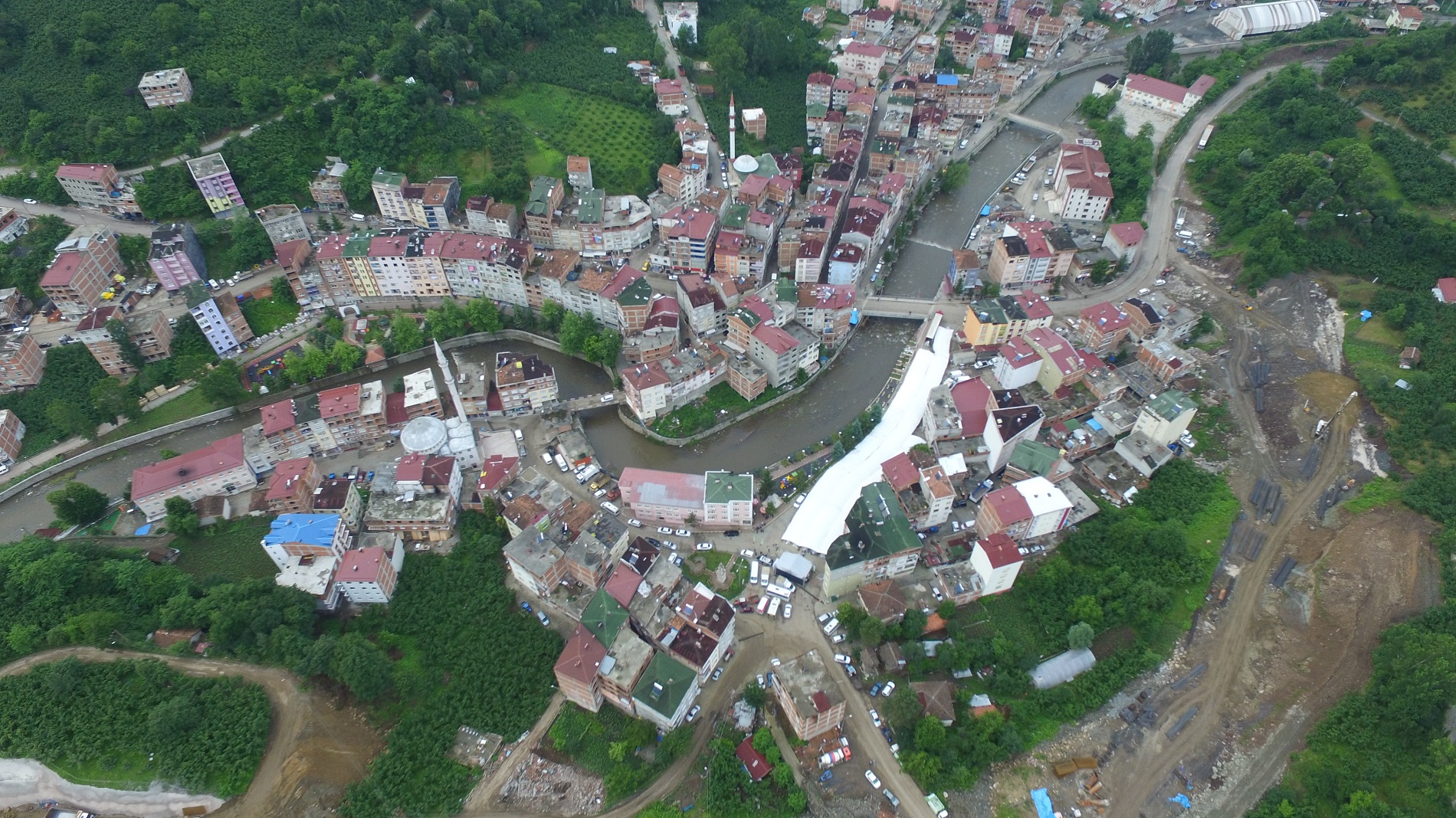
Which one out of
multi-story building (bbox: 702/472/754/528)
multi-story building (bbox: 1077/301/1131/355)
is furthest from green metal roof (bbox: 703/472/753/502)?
multi-story building (bbox: 1077/301/1131/355)

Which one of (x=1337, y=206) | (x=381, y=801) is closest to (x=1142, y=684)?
(x=381, y=801)

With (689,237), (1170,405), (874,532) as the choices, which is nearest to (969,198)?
(689,237)

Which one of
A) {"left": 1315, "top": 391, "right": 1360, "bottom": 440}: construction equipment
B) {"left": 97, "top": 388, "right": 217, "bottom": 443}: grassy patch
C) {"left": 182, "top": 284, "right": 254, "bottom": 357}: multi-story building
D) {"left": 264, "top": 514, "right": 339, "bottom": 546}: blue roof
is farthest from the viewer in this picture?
{"left": 182, "top": 284, "right": 254, "bottom": 357}: multi-story building

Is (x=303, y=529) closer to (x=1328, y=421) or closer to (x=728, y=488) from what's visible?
(x=728, y=488)

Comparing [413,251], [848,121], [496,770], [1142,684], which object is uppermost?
[848,121]

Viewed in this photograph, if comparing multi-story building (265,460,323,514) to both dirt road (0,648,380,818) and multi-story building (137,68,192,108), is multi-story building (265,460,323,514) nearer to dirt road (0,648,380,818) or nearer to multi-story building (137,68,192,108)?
dirt road (0,648,380,818)

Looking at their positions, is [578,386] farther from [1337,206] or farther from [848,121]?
[1337,206]
